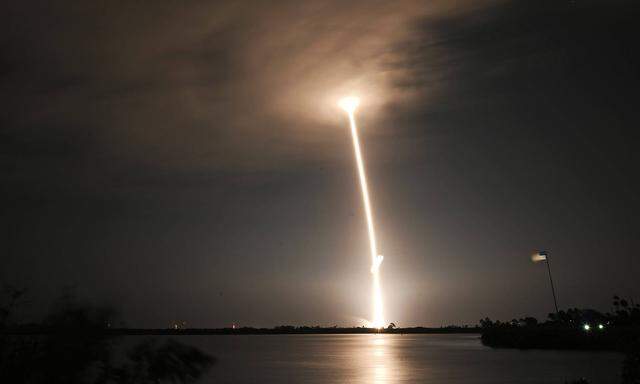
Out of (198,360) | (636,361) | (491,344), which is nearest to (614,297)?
(491,344)

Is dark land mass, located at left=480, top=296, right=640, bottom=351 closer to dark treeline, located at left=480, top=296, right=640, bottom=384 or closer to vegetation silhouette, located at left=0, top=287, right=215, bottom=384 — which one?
dark treeline, located at left=480, top=296, right=640, bottom=384

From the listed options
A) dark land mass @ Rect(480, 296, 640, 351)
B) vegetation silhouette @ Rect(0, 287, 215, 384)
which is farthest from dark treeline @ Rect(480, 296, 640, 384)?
vegetation silhouette @ Rect(0, 287, 215, 384)

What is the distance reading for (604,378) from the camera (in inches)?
2096

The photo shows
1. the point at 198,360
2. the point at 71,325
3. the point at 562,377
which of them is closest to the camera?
Answer: the point at 198,360

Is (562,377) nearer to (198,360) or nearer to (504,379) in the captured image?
(504,379)

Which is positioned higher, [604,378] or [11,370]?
→ [11,370]

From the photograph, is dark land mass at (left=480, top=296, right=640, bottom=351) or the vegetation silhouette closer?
the vegetation silhouette

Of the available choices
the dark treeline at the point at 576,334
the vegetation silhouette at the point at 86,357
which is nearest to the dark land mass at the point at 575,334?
the dark treeline at the point at 576,334

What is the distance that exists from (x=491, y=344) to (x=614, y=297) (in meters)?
55.7

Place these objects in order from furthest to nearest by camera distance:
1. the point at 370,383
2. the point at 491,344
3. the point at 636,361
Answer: the point at 491,344 < the point at 370,383 < the point at 636,361

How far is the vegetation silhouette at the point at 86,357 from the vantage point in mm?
7246

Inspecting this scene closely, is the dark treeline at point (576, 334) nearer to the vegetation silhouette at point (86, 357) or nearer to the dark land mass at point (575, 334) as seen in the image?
the dark land mass at point (575, 334)

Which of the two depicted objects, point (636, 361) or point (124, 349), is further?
point (636, 361)

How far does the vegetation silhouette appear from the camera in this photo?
7.25 m
